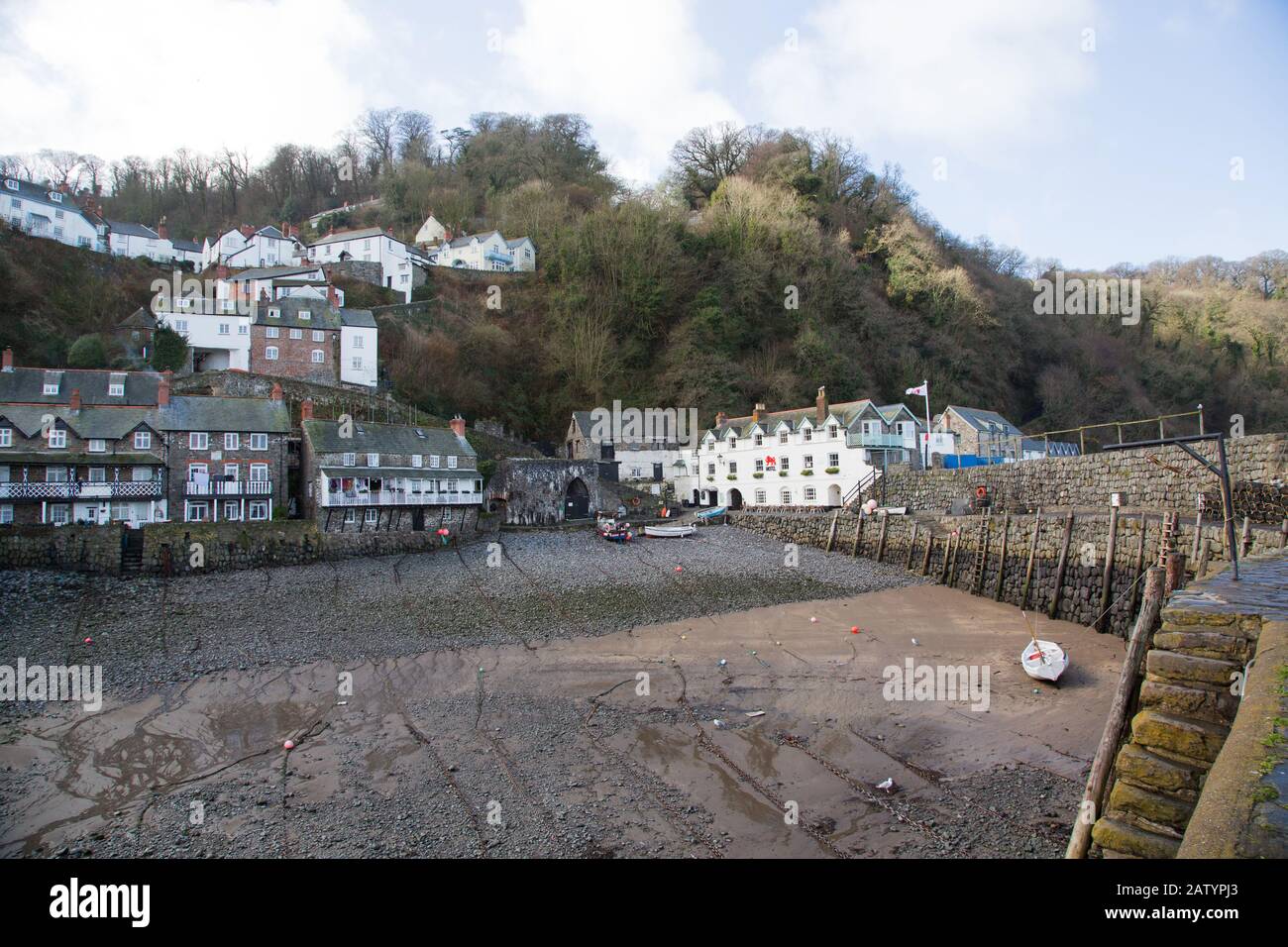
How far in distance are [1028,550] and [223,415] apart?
30.9m

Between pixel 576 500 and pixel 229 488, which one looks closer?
pixel 229 488

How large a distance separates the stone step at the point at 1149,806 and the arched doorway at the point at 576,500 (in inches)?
1247

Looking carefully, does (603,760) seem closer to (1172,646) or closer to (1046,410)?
(1172,646)

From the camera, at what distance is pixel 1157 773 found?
449 cm

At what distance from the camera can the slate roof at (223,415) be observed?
28484mm

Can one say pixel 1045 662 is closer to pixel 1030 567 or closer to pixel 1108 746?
pixel 1030 567

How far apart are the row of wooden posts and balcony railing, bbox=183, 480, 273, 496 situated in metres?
24.0

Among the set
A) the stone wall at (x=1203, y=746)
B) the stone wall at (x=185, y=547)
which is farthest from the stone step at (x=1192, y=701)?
the stone wall at (x=185, y=547)
